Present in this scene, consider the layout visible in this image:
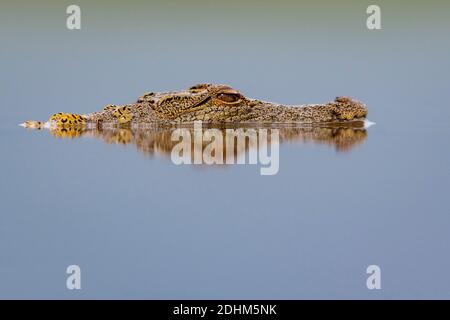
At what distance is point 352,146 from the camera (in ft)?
25.5

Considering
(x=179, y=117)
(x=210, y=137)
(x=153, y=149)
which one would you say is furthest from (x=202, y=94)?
(x=153, y=149)

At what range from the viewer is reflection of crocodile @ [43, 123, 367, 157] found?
7.80 metres

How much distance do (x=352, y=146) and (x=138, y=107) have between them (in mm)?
2569

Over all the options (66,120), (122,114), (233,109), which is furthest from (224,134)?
(66,120)

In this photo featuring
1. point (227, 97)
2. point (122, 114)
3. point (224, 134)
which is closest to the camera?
point (224, 134)

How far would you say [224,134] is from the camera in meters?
8.45

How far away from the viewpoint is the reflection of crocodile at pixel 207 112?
9.11 m

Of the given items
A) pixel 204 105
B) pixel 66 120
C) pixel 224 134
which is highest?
pixel 204 105

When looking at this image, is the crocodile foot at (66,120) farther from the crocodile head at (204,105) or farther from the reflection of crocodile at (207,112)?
the crocodile head at (204,105)

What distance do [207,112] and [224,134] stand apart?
76cm

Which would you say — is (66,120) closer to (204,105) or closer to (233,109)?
(204,105)

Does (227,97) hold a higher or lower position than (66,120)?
higher

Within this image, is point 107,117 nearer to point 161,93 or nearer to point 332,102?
point 161,93

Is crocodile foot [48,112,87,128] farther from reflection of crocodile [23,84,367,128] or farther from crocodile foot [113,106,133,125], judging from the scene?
crocodile foot [113,106,133,125]
